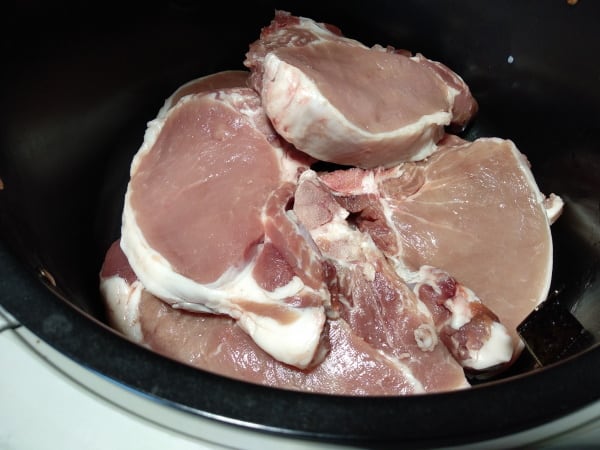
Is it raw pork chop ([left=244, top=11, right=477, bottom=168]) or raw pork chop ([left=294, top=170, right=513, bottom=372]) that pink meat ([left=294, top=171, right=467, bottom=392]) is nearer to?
raw pork chop ([left=294, top=170, right=513, bottom=372])

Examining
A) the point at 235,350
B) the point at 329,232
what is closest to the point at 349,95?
the point at 329,232

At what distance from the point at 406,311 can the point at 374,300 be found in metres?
0.08

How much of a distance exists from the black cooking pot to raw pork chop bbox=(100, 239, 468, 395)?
101mm

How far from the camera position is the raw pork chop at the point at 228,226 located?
129 centimetres

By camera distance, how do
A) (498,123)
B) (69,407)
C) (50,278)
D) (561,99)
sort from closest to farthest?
(69,407), (50,278), (561,99), (498,123)

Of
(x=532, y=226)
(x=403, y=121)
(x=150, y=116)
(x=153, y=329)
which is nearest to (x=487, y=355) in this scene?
(x=532, y=226)

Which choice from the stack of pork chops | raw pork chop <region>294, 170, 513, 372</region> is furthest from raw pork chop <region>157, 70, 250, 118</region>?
raw pork chop <region>294, 170, 513, 372</region>

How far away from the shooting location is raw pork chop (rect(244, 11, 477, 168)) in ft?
4.66

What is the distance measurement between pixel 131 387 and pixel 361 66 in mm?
1077

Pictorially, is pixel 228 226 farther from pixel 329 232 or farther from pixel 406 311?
pixel 406 311

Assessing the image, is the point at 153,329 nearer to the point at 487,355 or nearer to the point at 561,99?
the point at 487,355

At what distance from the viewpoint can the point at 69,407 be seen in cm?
105

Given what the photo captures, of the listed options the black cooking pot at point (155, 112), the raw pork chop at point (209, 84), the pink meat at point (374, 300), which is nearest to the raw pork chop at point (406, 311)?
the pink meat at point (374, 300)

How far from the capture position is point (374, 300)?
1367mm
